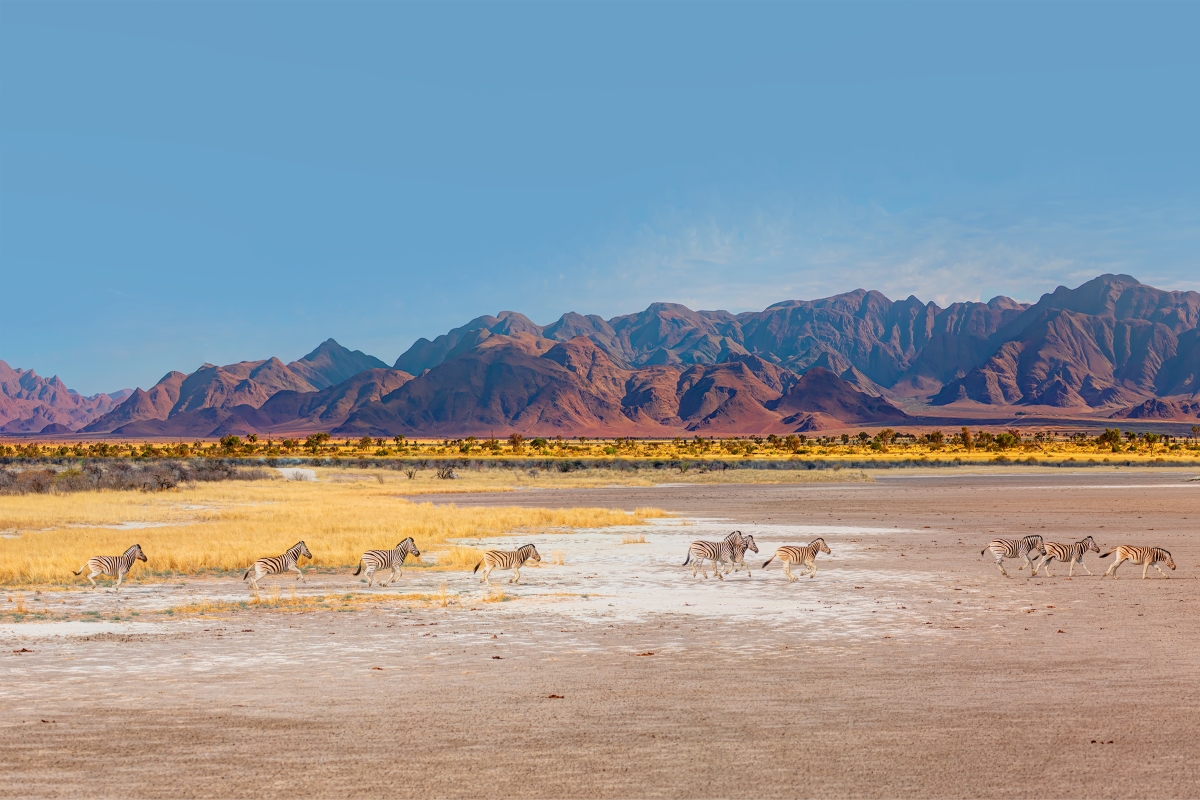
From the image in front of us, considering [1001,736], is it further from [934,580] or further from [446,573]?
[446,573]

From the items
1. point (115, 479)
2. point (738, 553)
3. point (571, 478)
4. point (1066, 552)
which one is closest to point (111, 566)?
point (738, 553)

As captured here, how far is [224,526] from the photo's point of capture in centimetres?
3334

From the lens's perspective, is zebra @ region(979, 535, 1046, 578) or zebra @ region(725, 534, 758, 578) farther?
zebra @ region(979, 535, 1046, 578)

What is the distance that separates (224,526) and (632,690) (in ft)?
82.6

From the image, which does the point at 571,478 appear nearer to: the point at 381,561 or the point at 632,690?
the point at 381,561

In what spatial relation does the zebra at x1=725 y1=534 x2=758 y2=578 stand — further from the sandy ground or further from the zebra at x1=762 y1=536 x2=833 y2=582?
the zebra at x1=762 y1=536 x2=833 y2=582

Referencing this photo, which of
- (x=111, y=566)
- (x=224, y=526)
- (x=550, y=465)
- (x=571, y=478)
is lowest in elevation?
(x=571, y=478)

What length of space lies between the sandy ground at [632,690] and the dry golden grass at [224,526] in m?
3.34

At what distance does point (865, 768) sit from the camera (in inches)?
336

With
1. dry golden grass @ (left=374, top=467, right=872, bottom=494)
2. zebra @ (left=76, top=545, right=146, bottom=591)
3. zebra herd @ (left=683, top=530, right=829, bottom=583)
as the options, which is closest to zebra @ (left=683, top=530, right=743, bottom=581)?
zebra herd @ (left=683, top=530, right=829, bottom=583)

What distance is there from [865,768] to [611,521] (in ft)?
92.9

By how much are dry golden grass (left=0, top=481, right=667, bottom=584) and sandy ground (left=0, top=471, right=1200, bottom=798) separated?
3.34 m

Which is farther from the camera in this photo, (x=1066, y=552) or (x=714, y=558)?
(x=1066, y=552)

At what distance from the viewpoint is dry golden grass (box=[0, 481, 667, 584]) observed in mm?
24156
